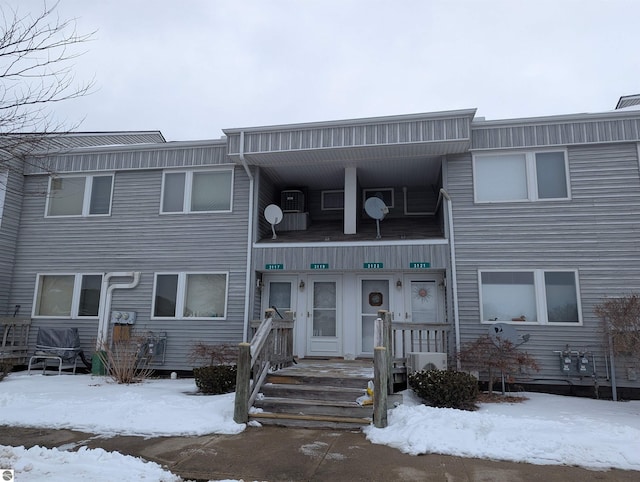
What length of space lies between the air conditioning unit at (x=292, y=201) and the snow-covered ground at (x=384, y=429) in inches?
200

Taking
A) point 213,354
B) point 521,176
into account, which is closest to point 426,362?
point 213,354

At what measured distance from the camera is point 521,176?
928cm

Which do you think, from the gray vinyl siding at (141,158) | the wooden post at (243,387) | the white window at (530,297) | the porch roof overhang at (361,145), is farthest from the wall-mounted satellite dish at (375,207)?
the wooden post at (243,387)

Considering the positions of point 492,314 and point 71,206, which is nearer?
point 492,314

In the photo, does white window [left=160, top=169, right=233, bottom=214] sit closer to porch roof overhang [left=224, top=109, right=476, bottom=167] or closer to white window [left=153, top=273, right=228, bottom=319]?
porch roof overhang [left=224, top=109, right=476, bottom=167]

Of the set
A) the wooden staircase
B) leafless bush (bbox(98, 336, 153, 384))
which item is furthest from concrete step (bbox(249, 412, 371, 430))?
leafless bush (bbox(98, 336, 153, 384))

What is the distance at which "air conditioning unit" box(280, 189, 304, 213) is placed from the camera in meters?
11.5

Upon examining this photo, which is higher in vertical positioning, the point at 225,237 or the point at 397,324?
the point at 225,237

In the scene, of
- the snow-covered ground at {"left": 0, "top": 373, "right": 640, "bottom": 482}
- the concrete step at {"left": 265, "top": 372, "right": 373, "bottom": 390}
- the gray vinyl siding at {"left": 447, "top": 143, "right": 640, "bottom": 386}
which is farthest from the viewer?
the gray vinyl siding at {"left": 447, "top": 143, "right": 640, "bottom": 386}

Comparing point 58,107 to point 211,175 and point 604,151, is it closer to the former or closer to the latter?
point 211,175

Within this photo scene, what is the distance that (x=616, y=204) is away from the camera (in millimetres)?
8805

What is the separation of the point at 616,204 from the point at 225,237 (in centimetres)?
817

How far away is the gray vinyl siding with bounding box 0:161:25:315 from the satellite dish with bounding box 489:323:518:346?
10.8m

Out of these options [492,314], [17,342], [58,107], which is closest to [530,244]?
[492,314]
